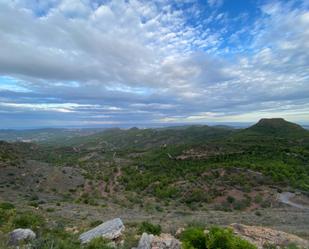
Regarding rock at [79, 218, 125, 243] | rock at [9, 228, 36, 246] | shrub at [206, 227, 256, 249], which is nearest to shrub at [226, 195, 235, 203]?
rock at [79, 218, 125, 243]

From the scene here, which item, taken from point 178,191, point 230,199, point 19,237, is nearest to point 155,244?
point 19,237

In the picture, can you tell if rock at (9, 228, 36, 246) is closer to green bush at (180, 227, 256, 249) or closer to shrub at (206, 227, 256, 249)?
green bush at (180, 227, 256, 249)

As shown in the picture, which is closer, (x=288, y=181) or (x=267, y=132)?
(x=288, y=181)

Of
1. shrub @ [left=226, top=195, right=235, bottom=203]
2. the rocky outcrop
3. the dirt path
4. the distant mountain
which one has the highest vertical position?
the rocky outcrop

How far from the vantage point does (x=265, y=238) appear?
10164mm

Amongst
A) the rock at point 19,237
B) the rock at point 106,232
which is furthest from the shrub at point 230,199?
the rock at point 19,237

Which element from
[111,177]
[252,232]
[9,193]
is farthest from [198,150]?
[252,232]

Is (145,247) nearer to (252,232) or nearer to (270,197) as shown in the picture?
(252,232)

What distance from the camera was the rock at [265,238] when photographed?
965cm

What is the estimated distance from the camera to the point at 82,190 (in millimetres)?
32125

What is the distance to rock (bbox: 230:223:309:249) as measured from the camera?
31.7 feet

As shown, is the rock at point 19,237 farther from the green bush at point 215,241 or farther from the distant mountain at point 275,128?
the distant mountain at point 275,128

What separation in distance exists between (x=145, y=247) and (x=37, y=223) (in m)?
6.38

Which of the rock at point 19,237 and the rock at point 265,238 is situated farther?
the rock at point 265,238
